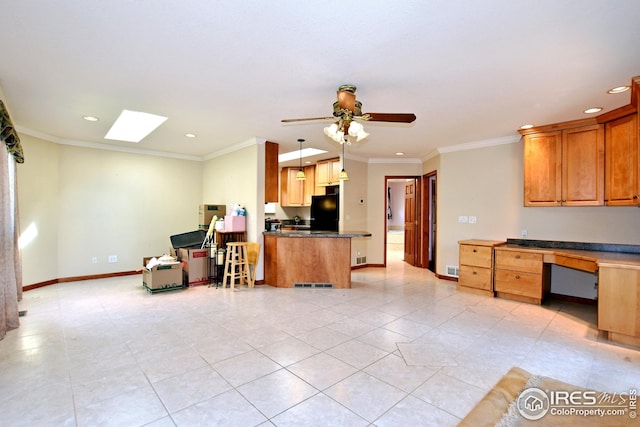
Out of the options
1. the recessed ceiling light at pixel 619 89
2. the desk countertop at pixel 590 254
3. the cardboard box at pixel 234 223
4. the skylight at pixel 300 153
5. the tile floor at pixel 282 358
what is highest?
the skylight at pixel 300 153

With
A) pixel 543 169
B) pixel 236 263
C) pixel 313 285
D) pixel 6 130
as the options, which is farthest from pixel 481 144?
pixel 6 130

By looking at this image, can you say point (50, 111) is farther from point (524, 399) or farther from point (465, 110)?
point (524, 399)

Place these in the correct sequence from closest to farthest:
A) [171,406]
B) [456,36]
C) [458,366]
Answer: [171,406] < [456,36] < [458,366]

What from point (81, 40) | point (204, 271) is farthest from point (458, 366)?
point (204, 271)

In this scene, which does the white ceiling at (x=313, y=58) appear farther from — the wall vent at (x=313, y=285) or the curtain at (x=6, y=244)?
the wall vent at (x=313, y=285)

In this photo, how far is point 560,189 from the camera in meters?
4.14

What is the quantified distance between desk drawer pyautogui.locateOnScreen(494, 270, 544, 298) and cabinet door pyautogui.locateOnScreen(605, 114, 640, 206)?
1288 millimetres

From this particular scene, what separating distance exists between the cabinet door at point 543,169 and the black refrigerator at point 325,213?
349 centimetres

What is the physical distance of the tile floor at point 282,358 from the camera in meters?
1.91

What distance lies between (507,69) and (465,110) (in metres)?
1.03

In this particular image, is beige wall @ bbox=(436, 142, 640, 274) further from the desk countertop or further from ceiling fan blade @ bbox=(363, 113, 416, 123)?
ceiling fan blade @ bbox=(363, 113, 416, 123)

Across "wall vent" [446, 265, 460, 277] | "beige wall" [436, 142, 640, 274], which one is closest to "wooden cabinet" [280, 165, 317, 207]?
"beige wall" [436, 142, 640, 274]

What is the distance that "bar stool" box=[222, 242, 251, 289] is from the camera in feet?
15.8

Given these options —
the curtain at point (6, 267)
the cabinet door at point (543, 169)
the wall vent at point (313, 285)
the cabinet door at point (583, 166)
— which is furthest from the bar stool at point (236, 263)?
the cabinet door at point (583, 166)
